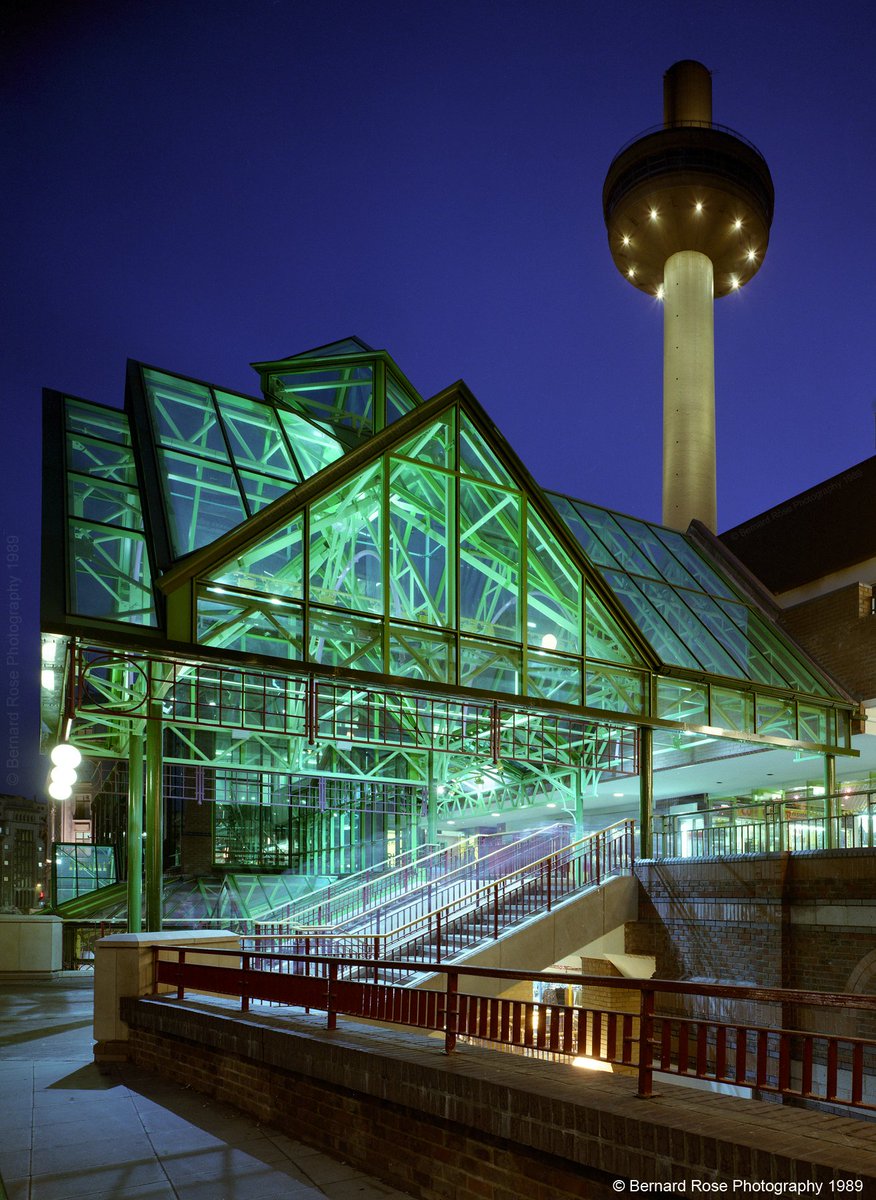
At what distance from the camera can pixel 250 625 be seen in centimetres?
1661

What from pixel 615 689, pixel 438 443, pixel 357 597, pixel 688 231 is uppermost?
pixel 688 231

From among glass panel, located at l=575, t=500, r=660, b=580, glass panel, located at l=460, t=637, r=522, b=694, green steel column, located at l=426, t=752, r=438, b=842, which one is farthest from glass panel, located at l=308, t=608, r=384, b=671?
green steel column, located at l=426, t=752, r=438, b=842

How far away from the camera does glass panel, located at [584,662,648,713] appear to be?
20.2 metres

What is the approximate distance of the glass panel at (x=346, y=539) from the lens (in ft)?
58.6

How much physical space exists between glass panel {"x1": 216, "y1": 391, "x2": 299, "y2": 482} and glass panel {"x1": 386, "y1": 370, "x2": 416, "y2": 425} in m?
3.81

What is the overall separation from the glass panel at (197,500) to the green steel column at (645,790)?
9.62 m

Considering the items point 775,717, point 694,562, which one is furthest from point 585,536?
point 775,717

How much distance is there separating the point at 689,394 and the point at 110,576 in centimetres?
3725

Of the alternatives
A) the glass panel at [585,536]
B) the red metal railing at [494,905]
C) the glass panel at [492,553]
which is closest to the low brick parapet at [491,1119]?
the red metal railing at [494,905]

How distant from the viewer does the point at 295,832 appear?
131ft

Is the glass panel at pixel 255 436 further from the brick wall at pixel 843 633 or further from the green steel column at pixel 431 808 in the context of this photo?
the brick wall at pixel 843 633

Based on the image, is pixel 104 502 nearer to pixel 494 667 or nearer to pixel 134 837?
pixel 494 667

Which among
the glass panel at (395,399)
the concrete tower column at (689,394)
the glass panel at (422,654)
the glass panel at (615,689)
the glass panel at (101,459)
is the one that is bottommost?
the glass panel at (615,689)

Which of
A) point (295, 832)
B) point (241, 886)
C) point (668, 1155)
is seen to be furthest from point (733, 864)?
point (295, 832)
